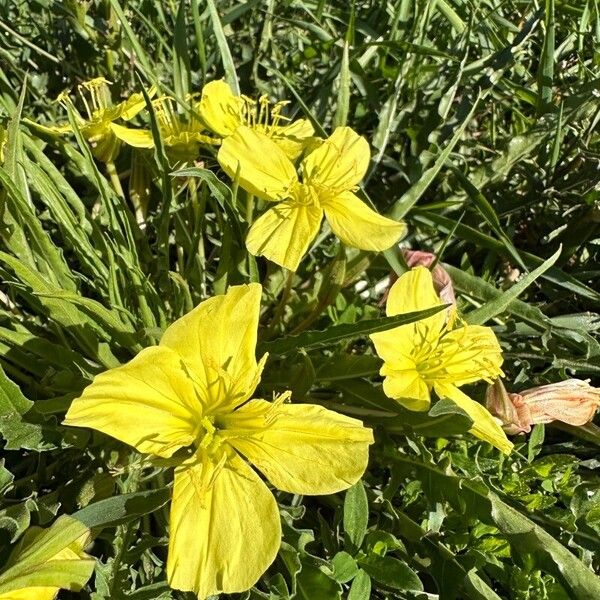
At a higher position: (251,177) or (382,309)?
(251,177)

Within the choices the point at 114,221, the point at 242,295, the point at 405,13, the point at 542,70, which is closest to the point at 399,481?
the point at 242,295

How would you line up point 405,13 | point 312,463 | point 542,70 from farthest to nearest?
point 405,13
point 542,70
point 312,463

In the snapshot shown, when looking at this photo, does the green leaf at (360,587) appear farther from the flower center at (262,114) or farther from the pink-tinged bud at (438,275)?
the flower center at (262,114)

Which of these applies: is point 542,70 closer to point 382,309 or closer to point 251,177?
point 382,309

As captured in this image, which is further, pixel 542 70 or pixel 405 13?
pixel 405 13

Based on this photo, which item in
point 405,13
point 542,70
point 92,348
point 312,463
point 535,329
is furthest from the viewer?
point 405,13

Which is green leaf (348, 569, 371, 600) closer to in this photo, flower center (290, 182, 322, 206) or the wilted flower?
the wilted flower

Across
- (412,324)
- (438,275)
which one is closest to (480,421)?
(412,324)
